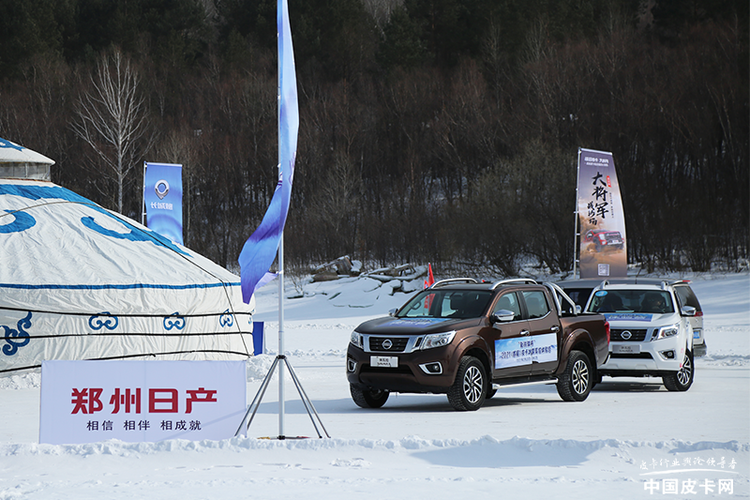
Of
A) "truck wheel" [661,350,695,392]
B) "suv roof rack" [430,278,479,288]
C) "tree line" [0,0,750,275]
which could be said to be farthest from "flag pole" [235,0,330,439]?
"tree line" [0,0,750,275]

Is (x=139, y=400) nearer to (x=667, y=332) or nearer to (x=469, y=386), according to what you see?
(x=469, y=386)

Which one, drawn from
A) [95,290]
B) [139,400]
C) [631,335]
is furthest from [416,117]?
[139,400]

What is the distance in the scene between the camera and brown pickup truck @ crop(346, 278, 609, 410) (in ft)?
34.3

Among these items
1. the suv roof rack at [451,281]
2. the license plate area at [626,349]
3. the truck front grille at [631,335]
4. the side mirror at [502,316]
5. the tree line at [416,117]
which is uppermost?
the tree line at [416,117]

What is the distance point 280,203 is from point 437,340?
11.0 feet

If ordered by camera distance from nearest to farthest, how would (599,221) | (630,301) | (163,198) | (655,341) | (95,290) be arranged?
(655,341)
(95,290)
(630,301)
(163,198)
(599,221)

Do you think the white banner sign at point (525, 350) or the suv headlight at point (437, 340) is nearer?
the suv headlight at point (437, 340)

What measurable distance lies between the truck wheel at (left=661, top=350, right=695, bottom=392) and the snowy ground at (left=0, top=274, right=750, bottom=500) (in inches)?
63.3

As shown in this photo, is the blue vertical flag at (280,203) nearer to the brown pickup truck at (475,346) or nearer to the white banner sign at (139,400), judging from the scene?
the white banner sign at (139,400)

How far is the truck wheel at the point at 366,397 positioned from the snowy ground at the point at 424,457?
170 mm

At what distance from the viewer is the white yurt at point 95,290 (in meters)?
13.7

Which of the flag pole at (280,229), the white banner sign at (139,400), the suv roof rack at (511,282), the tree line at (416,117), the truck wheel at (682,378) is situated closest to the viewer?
the white banner sign at (139,400)

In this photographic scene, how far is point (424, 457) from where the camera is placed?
287 inches

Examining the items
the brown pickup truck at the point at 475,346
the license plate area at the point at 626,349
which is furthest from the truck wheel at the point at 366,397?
the license plate area at the point at 626,349
